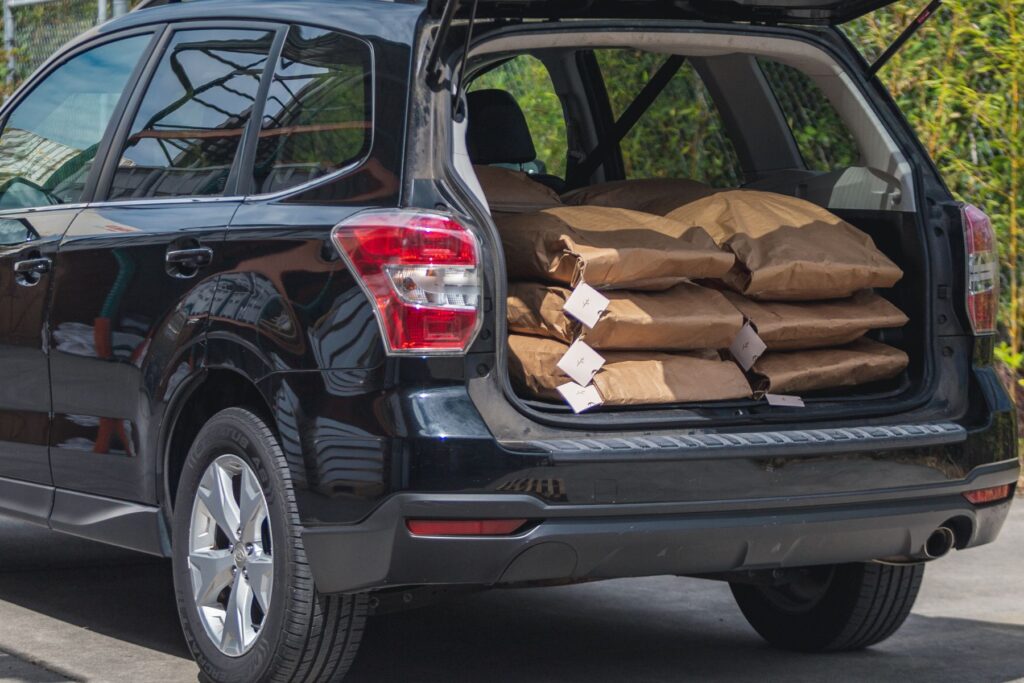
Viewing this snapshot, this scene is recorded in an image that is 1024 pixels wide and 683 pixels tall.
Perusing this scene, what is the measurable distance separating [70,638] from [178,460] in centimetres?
95

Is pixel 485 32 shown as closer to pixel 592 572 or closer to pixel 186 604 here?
pixel 592 572

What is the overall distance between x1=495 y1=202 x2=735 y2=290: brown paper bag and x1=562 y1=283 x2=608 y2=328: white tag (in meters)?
0.04

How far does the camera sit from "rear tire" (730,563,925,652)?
497 centimetres

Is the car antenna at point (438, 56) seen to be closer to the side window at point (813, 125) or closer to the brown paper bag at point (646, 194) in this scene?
the brown paper bag at point (646, 194)

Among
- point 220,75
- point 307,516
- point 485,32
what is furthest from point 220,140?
point 307,516

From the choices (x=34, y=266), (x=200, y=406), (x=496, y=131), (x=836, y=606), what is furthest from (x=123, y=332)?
(x=836, y=606)

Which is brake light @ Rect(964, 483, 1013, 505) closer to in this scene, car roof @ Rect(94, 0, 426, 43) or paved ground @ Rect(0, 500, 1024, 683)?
paved ground @ Rect(0, 500, 1024, 683)

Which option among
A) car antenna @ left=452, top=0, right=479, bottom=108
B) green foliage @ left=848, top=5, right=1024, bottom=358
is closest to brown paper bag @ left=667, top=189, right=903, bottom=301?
car antenna @ left=452, top=0, right=479, bottom=108

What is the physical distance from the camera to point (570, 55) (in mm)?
6199

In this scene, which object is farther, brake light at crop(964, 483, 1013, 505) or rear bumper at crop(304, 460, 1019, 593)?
brake light at crop(964, 483, 1013, 505)

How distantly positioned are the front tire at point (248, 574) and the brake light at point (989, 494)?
1533 mm

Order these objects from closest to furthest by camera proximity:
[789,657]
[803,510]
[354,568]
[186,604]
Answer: [354,568] < [803,510] < [186,604] < [789,657]

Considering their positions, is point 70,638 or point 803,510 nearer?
point 803,510

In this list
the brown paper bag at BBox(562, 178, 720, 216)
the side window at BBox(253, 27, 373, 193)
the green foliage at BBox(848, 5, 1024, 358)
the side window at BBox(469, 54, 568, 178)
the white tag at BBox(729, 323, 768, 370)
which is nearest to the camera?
the side window at BBox(253, 27, 373, 193)
